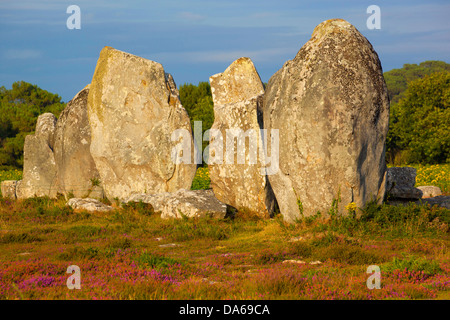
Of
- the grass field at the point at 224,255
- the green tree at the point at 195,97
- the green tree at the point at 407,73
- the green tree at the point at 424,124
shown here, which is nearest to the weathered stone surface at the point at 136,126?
the grass field at the point at 224,255

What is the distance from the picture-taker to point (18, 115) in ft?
163

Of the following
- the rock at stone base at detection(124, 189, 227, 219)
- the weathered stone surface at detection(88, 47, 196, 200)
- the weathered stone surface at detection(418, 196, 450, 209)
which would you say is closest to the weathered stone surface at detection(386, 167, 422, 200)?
the weathered stone surface at detection(418, 196, 450, 209)

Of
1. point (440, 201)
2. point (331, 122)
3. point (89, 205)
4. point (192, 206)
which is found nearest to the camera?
point (331, 122)

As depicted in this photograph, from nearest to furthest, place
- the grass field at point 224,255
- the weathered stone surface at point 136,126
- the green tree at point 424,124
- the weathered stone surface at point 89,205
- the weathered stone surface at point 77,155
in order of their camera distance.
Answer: the grass field at point 224,255, the weathered stone surface at point 89,205, the weathered stone surface at point 136,126, the weathered stone surface at point 77,155, the green tree at point 424,124

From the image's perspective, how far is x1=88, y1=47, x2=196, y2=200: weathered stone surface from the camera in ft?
70.7

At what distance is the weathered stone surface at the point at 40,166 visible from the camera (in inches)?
973

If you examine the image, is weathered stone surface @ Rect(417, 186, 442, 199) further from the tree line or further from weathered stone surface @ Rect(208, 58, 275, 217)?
the tree line

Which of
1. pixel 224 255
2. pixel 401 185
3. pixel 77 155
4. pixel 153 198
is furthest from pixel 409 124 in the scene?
pixel 224 255

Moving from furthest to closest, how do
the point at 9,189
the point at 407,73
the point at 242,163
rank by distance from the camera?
the point at 407,73 < the point at 9,189 < the point at 242,163

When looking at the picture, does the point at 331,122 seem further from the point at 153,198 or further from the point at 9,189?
the point at 9,189

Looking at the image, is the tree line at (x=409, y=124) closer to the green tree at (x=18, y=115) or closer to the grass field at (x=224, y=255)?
the green tree at (x=18, y=115)

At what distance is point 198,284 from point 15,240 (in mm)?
8277

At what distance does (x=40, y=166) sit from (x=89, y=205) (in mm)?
5677

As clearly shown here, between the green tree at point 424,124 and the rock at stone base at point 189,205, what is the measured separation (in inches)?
1279
